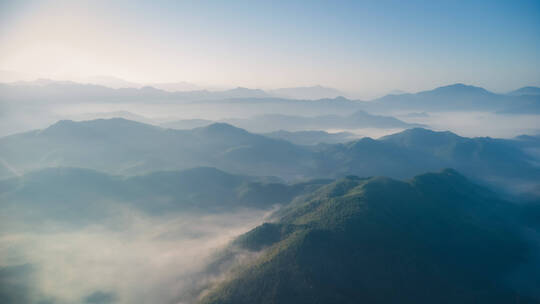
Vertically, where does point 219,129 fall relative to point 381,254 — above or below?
above

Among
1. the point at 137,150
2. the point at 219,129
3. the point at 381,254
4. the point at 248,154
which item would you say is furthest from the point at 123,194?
the point at 219,129

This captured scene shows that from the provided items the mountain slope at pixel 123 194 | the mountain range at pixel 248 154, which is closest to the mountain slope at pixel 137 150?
the mountain range at pixel 248 154

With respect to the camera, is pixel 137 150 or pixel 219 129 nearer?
pixel 137 150

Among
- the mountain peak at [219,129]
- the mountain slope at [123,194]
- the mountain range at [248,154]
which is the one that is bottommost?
the mountain slope at [123,194]

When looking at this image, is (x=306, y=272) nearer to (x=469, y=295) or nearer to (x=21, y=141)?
(x=469, y=295)

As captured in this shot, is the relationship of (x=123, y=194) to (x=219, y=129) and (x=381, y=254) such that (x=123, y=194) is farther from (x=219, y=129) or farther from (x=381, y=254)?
(x=219, y=129)

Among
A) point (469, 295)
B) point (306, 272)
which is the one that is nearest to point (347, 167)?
point (469, 295)

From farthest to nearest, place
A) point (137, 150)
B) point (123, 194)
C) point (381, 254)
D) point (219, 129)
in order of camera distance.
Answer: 1. point (219, 129)
2. point (137, 150)
3. point (123, 194)
4. point (381, 254)

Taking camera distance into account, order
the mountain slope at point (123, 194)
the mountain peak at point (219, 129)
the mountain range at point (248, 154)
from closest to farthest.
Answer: the mountain slope at point (123, 194), the mountain range at point (248, 154), the mountain peak at point (219, 129)

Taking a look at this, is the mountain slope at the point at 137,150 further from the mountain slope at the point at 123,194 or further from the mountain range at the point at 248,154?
the mountain slope at the point at 123,194
